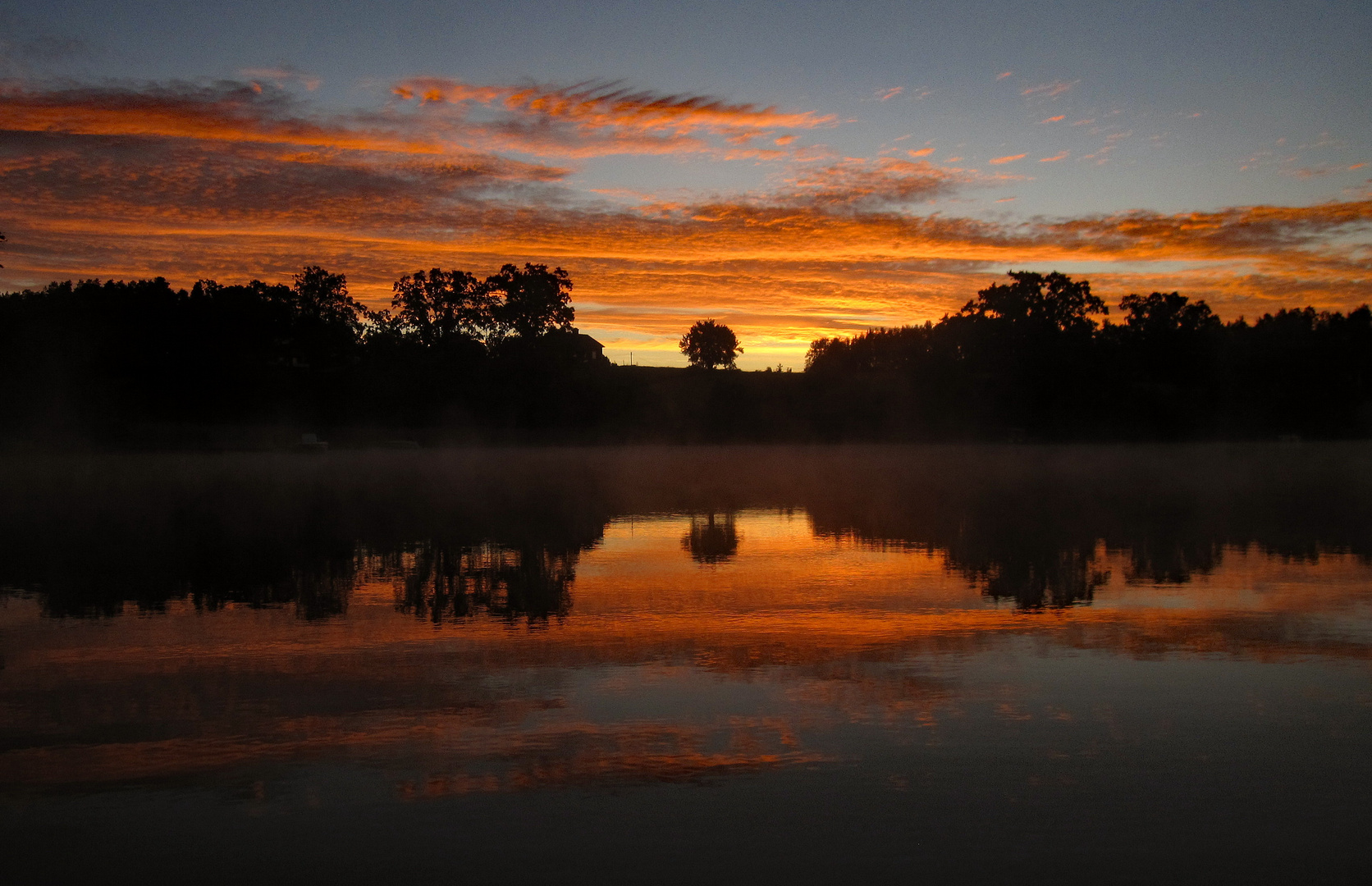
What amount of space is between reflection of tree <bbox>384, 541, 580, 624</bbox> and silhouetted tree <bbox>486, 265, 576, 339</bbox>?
6273 cm

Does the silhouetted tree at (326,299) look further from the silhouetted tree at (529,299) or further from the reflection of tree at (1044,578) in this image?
the reflection of tree at (1044,578)

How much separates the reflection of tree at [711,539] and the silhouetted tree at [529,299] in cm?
5939

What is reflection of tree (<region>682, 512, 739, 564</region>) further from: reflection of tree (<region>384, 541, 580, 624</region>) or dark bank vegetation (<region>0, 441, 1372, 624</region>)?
reflection of tree (<region>384, 541, 580, 624</region>)

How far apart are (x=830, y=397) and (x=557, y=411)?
21.0m

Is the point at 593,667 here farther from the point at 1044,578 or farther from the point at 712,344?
the point at 712,344

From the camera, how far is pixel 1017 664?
694 cm

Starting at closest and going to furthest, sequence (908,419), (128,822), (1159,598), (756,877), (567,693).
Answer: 1. (756,877)
2. (128,822)
3. (567,693)
4. (1159,598)
5. (908,419)

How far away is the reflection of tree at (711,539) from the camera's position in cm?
1262

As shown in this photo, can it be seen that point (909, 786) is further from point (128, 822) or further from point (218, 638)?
point (218, 638)

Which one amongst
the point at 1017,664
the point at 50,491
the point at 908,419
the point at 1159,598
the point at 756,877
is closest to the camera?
the point at 756,877

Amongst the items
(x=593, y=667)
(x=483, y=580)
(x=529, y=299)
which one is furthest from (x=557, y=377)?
(x=593, y=667)

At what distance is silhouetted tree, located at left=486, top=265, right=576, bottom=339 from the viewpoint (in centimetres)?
7544

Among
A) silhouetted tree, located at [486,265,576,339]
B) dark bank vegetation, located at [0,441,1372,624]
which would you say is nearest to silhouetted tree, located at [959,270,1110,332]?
silhouetted tree, located at [486,265,576,339]

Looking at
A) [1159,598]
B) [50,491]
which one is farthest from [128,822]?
[50,491]
